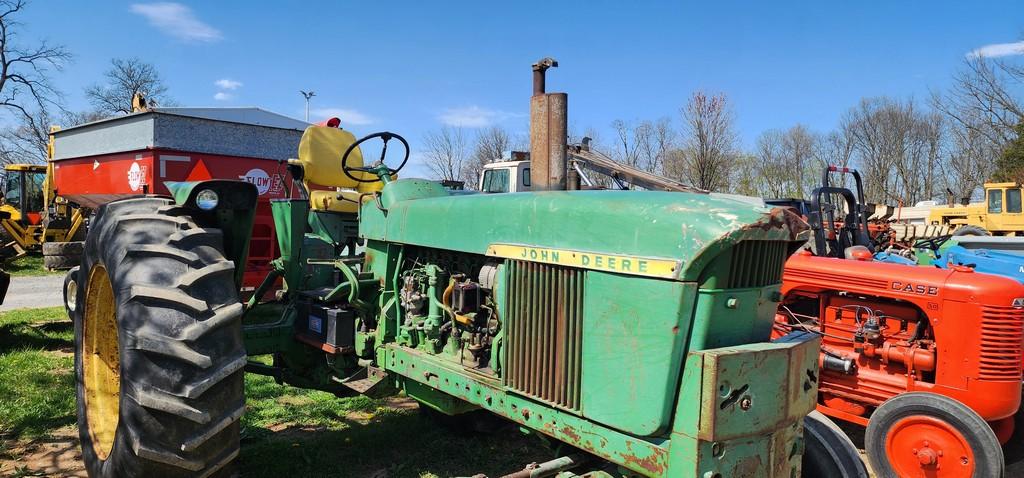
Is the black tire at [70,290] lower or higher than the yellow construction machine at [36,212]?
lower

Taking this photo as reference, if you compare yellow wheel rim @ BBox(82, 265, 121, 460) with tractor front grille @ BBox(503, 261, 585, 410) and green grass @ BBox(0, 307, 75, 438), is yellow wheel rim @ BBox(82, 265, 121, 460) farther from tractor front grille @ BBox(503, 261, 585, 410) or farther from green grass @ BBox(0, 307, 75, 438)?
tractor front grille @ BBox(503, 261, 585, 410)

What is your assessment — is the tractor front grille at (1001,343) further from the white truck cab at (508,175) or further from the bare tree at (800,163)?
the bare tree at (800,163)

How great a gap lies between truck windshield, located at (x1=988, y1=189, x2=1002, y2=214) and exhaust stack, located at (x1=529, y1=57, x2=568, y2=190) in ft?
55.6

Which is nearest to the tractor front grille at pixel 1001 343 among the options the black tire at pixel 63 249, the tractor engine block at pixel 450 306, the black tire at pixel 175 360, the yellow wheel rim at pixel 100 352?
the tractor engine block at pixel 450 306

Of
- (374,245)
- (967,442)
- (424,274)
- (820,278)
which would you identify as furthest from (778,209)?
(820,278)

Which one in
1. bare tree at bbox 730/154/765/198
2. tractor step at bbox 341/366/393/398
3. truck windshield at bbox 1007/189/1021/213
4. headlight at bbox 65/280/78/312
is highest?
bare tree at bbox 730/154/765/198

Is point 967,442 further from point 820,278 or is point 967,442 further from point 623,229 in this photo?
point 623,229

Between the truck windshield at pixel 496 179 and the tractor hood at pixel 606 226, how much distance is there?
882 centimetres

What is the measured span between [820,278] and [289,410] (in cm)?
→ 403

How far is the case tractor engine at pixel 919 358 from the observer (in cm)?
394

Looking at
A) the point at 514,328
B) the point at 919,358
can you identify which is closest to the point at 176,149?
the point at 514,328

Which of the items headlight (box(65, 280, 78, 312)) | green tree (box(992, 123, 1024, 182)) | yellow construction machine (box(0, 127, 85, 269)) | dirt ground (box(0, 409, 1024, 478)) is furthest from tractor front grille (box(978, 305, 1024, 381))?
green tree (box(992, 123, 1024, 182))

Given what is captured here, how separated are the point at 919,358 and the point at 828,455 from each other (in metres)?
2.04

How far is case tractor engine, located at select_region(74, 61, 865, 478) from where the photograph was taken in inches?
80.7
